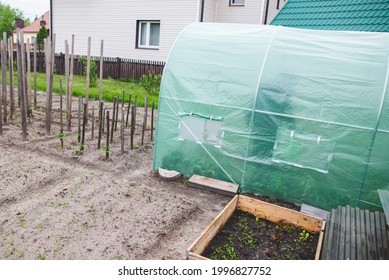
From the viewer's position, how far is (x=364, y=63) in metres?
4.75

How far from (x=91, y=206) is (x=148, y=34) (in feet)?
43.8

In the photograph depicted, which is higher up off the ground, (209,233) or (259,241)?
(209,233)

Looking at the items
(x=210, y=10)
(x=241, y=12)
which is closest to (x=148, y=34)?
(x=210, y=10)

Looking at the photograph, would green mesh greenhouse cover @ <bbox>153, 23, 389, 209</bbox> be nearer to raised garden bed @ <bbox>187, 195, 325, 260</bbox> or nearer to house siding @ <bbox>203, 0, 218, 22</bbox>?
raised garden bed @ <bbox>187, 195, 325, 260</bbox>

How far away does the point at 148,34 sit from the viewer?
1647 cm

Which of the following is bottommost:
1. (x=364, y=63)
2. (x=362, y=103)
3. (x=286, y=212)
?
(x=286, y=212)

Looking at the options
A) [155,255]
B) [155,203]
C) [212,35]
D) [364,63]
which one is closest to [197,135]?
[155,203]

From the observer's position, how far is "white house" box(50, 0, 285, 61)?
50.8ft

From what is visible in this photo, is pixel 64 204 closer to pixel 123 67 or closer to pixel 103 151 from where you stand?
pixel 103 151

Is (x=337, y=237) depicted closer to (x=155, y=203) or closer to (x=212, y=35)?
(x=155, y=203)

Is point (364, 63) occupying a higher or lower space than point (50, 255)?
higher

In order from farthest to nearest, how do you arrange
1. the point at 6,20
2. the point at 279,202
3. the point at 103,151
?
the point at 6,20 < the point at 103,151 < the point at 279,202
